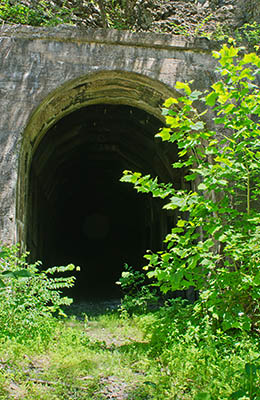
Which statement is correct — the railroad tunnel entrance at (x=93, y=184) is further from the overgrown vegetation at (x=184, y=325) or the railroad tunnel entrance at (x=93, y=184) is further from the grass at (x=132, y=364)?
the grass at (x=132, y=364)

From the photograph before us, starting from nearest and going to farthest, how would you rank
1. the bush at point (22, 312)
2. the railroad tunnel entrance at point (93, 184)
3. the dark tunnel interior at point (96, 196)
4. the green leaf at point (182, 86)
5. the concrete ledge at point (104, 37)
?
the green leaf at point (182, 86), the bush at point (22, 312), the concrete ledge at point (104, 37), the railroad tunnel entrance at point (93, 184), the dark tunnel interior at point (96, 196)

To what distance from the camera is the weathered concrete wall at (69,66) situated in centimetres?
507

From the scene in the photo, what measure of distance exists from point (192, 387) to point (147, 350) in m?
1.02

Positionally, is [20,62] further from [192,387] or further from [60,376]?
[192,387]

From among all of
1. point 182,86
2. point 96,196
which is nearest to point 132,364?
point 182,86

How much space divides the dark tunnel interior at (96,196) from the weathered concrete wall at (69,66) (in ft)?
4.74

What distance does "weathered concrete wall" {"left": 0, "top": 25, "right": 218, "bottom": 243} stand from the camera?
16.6 feet

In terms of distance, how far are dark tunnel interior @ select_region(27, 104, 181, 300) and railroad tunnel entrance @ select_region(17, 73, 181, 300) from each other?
0.08 feet

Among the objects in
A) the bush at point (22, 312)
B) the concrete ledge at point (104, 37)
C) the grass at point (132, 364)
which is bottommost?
the grass at point (132, 364)

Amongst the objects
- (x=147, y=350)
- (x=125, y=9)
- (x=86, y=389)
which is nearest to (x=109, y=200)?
(x=125, y=9)

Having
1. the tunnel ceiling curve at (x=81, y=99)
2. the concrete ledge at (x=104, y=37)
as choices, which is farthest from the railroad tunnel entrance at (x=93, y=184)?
the concrete ledge at (x=104, y=37)

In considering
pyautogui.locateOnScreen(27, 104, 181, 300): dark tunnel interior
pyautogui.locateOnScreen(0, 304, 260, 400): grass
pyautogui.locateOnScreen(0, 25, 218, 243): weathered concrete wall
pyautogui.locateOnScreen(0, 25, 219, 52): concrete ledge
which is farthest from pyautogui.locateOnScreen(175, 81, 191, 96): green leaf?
pyautogui.locateOnScreen(27, 104, 181, 300): dark tunnel interior

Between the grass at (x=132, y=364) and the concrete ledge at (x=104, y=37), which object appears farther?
the concrete ledge at (x=104, y=37)

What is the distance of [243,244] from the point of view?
349 centimetres
